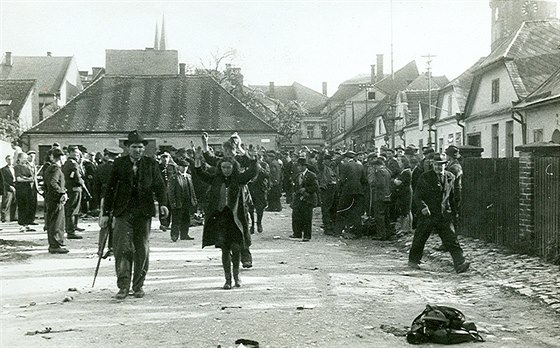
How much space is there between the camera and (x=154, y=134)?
44250 mm

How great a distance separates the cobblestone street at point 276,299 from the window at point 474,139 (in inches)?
916

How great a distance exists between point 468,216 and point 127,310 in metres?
9.32

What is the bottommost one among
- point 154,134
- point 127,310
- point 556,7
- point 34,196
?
point 127,310

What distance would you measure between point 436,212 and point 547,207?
187 centimetres

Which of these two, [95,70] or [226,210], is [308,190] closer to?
[226,210]

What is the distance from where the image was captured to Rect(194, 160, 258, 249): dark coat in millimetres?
9359

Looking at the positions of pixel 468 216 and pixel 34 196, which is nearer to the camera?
pixel 468 216

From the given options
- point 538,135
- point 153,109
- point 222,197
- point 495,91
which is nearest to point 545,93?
point 538,135

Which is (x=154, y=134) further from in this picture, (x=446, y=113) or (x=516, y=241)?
(x=516, y=241)

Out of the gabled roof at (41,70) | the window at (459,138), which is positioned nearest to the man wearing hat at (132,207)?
the window at (459,138)

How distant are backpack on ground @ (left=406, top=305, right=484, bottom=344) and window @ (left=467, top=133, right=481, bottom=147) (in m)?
29.4

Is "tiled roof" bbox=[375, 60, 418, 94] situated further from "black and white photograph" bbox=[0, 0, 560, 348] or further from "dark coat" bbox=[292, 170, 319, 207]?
"dark coat" bbox=[292, 170, 319, 207]

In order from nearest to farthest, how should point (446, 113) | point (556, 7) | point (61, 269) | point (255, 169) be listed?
point (255, 169)
point (61, 269)
point (446, 113)
point (556, 7)

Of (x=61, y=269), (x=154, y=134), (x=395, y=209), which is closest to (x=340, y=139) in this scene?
(x=154, y=134)
